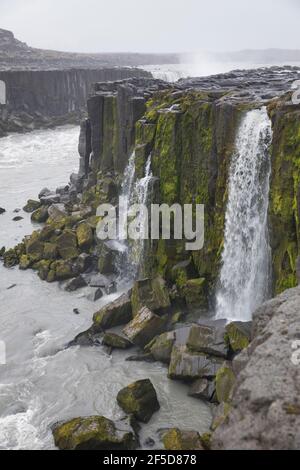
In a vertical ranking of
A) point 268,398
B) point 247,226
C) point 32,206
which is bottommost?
point 32,206

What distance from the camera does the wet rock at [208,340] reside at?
1377cm

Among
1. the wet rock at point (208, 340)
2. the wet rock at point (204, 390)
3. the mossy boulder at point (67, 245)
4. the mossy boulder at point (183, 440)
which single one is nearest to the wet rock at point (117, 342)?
the wet rock at point (208, 340)

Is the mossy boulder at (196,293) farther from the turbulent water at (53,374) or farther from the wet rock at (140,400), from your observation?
the wet rock at (140,400)

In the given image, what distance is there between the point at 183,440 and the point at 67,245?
14.0m

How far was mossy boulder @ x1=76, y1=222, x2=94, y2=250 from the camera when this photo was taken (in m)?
23.2

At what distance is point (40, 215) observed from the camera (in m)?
28.9

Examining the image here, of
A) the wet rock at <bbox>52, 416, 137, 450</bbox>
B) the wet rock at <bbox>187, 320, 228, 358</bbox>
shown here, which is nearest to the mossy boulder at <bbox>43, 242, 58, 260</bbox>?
the wet rock at <bbox>187, 320, 228, 358</bbox>

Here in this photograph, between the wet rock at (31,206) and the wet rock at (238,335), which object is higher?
the wet rock at (238,335)

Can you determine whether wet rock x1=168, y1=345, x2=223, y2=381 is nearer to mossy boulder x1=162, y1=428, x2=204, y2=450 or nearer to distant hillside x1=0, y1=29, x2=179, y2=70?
mossy boulder x1=162, y1=428, x2=204, y2=450

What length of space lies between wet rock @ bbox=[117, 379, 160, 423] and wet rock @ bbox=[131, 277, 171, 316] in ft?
13.8

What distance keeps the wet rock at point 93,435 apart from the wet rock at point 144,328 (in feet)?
13.8

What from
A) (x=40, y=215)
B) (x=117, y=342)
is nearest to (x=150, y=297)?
(x=117, y=342)

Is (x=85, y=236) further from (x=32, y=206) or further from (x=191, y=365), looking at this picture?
(x=191, y=365)
